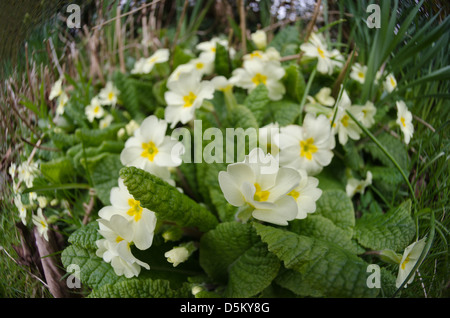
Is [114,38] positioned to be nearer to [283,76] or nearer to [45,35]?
[45,35]

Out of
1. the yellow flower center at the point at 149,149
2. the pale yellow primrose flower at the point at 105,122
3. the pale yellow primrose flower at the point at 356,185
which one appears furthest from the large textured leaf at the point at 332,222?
the pale yellow primrose flower at the point at 105,122

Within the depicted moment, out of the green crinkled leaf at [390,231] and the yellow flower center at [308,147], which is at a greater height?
the yellow flower center at [308,147]

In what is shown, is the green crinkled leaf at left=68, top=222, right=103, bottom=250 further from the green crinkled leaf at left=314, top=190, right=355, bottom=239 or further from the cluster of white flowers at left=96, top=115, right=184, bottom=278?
the green crinkled leaf at left=314, top=190, right=355, bottom=239

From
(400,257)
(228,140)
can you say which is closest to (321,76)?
(228,140)

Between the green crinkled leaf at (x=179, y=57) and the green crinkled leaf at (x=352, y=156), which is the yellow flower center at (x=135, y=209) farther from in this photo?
the green crinkled leaf at (x=179, y=57)

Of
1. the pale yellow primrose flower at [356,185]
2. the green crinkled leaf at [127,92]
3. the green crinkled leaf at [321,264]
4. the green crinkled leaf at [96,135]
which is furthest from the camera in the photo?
the green crinkled leaf at [127,92]

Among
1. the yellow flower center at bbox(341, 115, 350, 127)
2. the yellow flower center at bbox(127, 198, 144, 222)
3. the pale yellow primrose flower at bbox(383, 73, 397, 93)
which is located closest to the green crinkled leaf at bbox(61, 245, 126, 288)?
the yellow flower center at bbox(127, 198, 144, 222)
